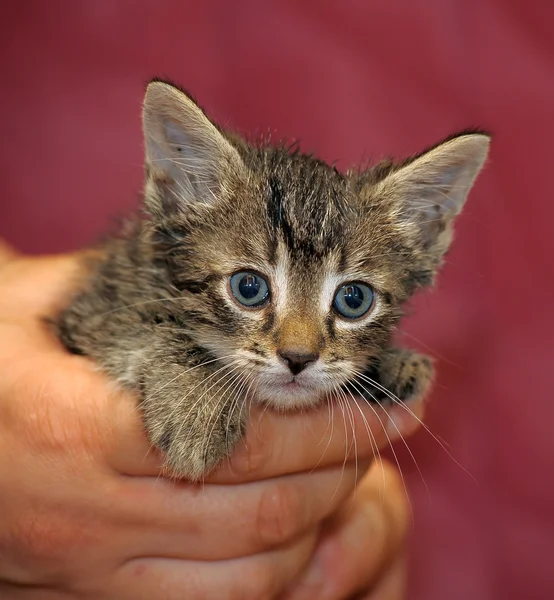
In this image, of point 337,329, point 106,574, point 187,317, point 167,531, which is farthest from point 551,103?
point 106,574

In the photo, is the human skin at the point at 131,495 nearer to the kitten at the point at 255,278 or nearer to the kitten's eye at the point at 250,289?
the kitten at the point at 255,278

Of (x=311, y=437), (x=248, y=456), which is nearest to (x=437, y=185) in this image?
(x=311, y=437)

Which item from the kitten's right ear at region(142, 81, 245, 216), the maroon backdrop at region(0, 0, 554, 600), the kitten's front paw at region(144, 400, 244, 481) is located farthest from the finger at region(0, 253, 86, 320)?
the kitten's front paw at region(144, 400, 244, 481)

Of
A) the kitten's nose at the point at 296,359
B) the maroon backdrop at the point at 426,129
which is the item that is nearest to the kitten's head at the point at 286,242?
the kitten's nose at the point at 296,359

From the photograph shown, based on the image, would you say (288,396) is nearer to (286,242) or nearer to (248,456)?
(248,456)

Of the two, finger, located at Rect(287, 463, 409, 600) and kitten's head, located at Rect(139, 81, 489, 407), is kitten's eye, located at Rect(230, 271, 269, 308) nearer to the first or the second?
kitten's head, located at Rect(139, 81, 489, 407)
